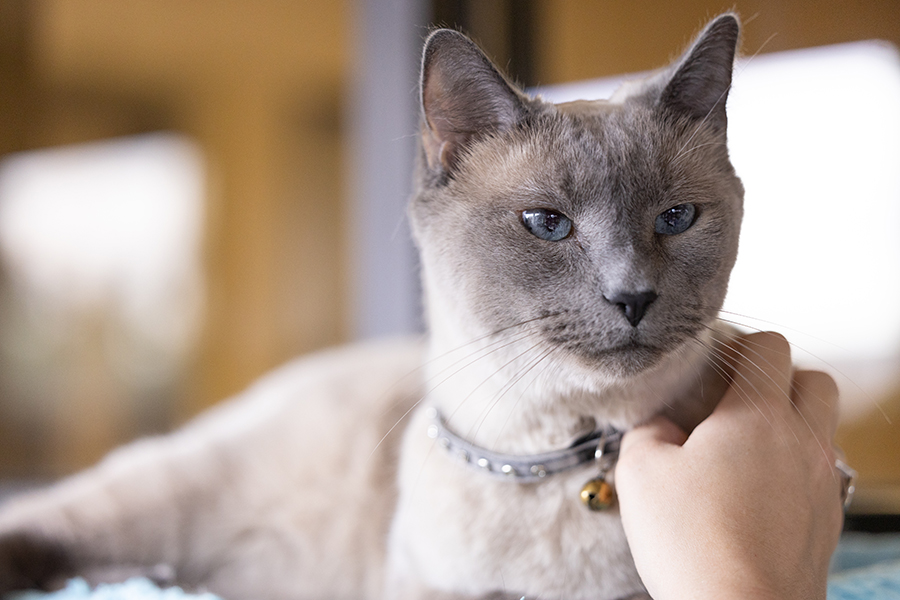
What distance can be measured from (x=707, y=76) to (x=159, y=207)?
3435 mm

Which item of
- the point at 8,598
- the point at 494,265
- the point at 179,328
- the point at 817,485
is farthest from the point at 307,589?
the point at 179,328

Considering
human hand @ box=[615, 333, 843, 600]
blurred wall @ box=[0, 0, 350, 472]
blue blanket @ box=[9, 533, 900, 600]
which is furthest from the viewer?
blurred wall @ box=[0, 0, 350, 472]

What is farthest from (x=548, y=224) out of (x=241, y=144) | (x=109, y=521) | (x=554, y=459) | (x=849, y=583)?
(x=241, y=144)

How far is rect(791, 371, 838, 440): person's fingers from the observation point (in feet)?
2.44

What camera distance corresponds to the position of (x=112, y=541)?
1155 mm

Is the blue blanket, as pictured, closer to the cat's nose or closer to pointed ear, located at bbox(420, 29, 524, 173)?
the cat's nose

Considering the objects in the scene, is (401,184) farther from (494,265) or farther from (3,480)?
(3,480)

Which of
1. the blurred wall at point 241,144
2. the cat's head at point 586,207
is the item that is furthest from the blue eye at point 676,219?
the blurred wall at point 241,144

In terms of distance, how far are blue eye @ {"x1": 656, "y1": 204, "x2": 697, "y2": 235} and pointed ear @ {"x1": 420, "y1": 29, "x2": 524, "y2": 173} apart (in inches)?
8.0

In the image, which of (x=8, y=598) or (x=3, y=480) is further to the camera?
(x=3, y=480)

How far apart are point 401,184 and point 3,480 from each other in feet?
4.78

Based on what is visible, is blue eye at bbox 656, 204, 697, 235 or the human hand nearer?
the human hand

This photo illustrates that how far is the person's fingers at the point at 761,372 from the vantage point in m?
0.72

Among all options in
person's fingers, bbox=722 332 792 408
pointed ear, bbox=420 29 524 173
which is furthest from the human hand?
pointed ear, bbox=420 29 524 173
